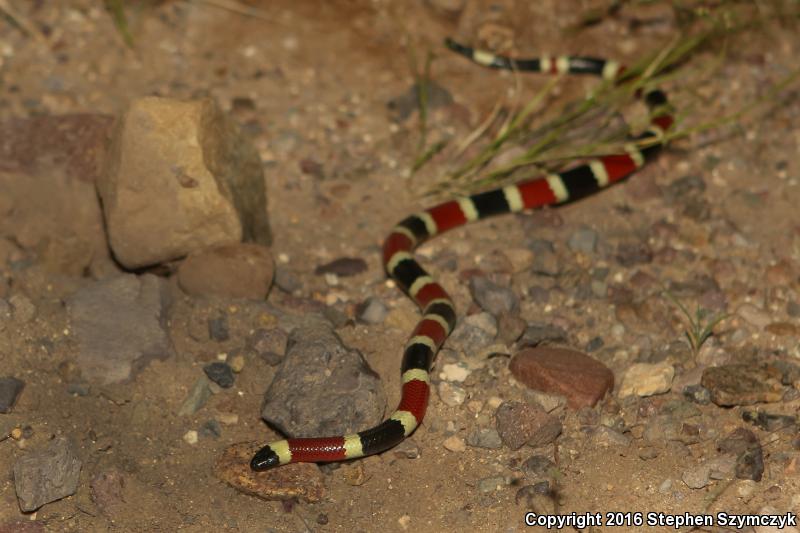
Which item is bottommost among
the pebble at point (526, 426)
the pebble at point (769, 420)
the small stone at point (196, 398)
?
the small stone at point (196, 398)

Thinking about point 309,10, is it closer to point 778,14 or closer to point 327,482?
point 778,14

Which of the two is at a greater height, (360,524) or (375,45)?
(375,45)

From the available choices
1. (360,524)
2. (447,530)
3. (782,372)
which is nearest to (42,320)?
(360,524)

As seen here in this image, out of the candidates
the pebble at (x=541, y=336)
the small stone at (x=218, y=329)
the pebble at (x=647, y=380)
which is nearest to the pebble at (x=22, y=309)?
the small stone at (x=218, y=329)

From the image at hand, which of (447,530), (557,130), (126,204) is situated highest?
(557,130)

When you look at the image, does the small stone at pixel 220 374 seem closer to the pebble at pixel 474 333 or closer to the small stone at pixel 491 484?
the pebble at pixel 474 333

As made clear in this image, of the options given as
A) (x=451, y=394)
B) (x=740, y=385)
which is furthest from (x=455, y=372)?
(x=740, y=385)
